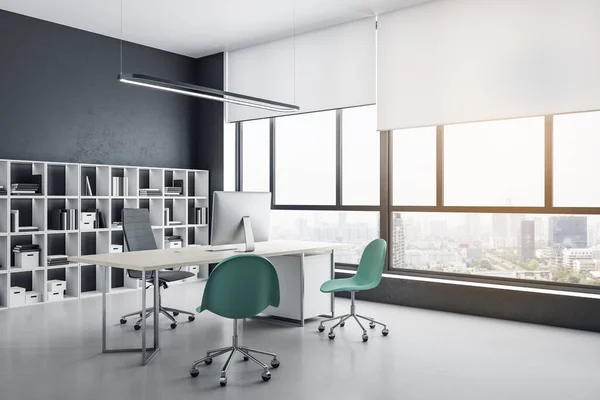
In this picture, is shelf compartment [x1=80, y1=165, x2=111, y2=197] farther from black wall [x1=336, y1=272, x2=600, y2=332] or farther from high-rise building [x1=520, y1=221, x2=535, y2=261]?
high-rise building [x1=520, y1=221, x2=535, y2=261]

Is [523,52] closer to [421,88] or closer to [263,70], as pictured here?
[421,88]

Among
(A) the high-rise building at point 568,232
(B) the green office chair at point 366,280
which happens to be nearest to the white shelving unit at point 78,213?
(B) the green office chair at point 366,280

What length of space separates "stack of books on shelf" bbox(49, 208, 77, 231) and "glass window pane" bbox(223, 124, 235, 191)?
239cm

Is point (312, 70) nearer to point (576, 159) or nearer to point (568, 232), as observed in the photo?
point (576, 159)

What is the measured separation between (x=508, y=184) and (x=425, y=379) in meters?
2.93

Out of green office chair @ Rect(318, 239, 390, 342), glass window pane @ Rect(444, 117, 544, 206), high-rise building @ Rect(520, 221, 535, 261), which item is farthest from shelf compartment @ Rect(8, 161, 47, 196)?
high-rise building @ Rect(520, 221, 535, 261)

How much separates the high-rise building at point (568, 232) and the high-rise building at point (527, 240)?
0.18 meters

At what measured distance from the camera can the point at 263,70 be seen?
8.03 m

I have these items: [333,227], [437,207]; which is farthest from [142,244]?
[437,207]

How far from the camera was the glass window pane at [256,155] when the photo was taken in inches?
329

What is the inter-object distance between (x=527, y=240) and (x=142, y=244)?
422cm

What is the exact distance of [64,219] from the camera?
22.1ft

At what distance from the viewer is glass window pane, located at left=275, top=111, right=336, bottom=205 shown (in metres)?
7.55

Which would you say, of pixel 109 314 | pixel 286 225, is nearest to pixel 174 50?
pixel 286 225
